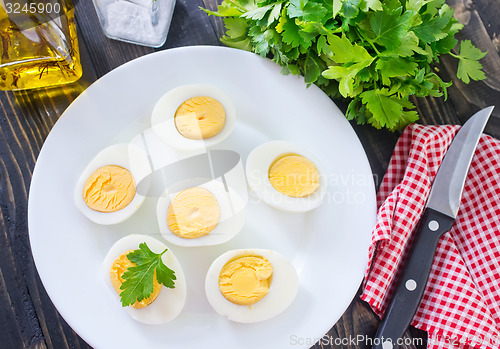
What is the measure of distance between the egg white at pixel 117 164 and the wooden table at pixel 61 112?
236 mm

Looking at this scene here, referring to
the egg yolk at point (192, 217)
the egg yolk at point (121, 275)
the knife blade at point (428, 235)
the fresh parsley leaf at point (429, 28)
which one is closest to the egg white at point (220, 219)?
the egg yolk at point (192, 217)

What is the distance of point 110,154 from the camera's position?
1305 millimetres

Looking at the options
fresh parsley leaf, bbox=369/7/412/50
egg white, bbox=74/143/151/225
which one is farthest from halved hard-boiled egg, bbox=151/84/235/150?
fresh parsley leaf, bbox=369/7/412/50

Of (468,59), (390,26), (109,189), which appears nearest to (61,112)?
(109,189)

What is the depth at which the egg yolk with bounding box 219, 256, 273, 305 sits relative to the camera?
1271 mm

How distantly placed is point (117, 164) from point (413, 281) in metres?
0.93

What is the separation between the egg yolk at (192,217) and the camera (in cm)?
131

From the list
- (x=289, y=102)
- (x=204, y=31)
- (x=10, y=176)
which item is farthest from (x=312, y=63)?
(x=10, y=176)

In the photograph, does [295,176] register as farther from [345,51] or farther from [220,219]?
[345,51]

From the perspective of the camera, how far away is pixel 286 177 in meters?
1.33

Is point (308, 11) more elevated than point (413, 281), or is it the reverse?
point (308, 11)

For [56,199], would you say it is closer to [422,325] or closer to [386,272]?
[386,272]

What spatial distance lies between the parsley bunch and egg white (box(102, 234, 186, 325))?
25.3 inches

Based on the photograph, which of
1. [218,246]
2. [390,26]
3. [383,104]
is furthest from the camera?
[218,246]
